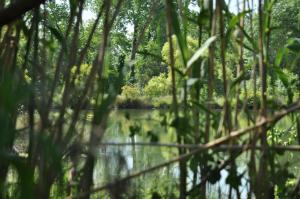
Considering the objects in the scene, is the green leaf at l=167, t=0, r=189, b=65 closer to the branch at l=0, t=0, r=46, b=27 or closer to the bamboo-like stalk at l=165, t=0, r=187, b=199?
the bamboo-like stalk at l=165, t=0, r=187, b=199

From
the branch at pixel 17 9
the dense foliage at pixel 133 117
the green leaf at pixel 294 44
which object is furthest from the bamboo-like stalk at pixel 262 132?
the branch at pixel 17 9

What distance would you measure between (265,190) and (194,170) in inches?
8.0

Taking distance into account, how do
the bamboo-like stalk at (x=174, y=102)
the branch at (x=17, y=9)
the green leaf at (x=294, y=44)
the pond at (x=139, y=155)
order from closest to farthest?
the branch at (x=17, y=9)
the pond at (x=139, y=155)
the bamboo-like stalk at (x=174, y=102)
the green leaf at (x=294, y=44)

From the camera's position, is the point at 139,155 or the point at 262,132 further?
the point at 139,155

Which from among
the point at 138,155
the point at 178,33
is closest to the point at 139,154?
the point at 138,155

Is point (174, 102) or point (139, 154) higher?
point (174, 102)

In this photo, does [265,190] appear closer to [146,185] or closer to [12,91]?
[146,185]

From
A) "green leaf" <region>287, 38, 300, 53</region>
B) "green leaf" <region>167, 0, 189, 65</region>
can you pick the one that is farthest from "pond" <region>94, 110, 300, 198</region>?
"green leaf" <region>287, 38, 300, 53</region>

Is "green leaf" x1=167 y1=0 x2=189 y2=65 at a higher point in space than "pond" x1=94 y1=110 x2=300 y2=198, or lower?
higher

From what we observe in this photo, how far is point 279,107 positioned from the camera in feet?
4.84

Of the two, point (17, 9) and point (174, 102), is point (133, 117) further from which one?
point (17, 9)

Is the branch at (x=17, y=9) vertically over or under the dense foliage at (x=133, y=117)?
over

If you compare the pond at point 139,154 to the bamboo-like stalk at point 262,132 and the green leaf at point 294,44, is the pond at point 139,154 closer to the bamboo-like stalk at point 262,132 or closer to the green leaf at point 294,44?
the bamboo-like stalk at point 262,132

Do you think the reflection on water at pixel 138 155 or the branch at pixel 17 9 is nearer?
the branch at pixel 17 9
